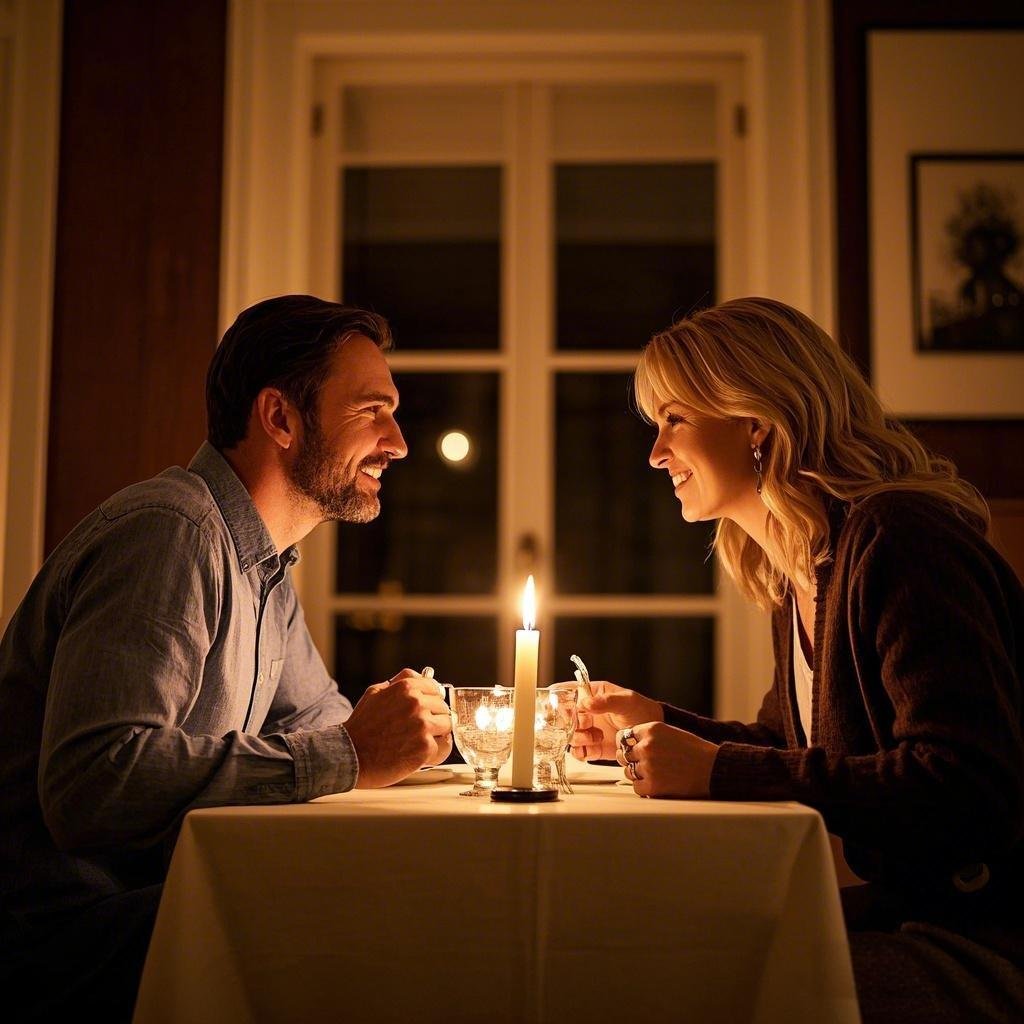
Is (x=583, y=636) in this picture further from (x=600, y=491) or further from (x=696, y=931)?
(x=696, y=931)

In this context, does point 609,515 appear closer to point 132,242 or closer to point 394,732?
point 132,242

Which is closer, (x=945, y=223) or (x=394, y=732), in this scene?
(x=394, y=732)

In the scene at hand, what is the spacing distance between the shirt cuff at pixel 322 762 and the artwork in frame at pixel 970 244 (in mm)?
2304

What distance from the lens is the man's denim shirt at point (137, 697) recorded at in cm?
118

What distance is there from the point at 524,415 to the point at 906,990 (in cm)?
220

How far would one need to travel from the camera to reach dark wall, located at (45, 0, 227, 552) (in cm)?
304

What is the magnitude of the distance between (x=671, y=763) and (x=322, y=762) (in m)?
0.38

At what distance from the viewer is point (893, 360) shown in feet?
9.82

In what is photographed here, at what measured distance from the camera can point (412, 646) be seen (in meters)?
3.20

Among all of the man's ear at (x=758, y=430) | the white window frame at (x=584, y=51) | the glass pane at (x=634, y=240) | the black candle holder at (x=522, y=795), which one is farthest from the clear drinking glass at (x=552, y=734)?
the glass pane at (x=634, y=240)

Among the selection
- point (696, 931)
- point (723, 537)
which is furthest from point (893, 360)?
point (696, 931)

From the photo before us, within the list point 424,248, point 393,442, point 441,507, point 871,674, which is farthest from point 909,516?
point 424,248

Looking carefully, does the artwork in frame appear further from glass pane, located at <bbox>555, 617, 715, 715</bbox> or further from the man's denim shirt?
the man's denim shirt

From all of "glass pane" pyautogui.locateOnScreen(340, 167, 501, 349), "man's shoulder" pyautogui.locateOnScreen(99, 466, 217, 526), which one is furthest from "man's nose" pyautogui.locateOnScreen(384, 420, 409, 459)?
"glass pane" pyautogui.locateOnScreen(340, 167, 501, 349)
